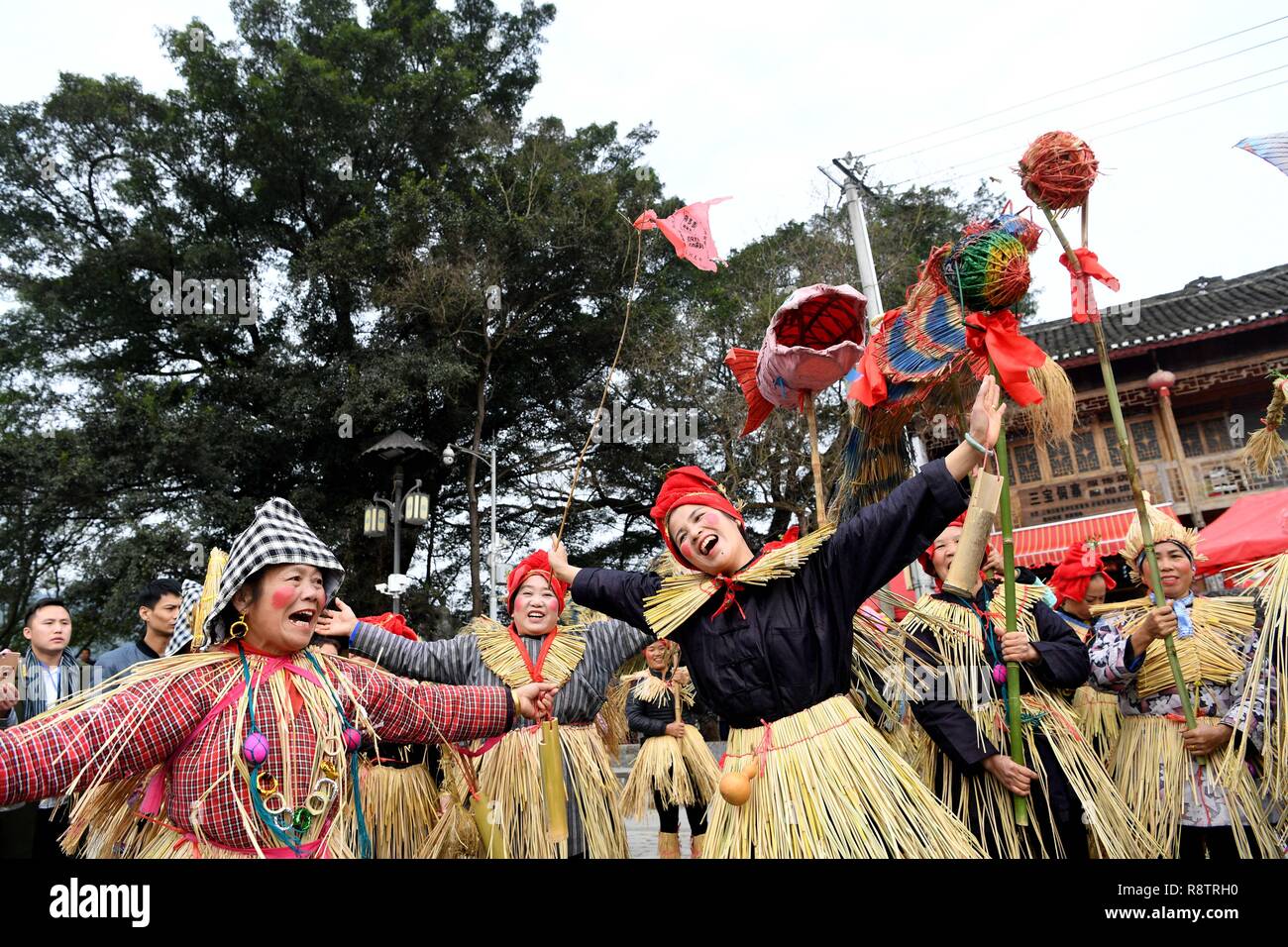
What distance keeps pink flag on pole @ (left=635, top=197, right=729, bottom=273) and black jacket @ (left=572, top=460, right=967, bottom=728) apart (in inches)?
49.1

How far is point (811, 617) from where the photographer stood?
219 centimetres

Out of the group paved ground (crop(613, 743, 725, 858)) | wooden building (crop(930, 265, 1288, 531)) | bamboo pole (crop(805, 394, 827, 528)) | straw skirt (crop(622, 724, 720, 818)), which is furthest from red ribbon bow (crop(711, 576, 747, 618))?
wooden building (crop(930, 265, 1288, 531))

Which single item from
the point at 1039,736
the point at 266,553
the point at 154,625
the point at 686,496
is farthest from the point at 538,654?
the point at 154,625

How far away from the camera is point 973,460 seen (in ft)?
6.60

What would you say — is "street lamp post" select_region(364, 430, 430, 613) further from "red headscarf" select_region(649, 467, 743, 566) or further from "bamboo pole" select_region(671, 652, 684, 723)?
"red headscarf" select_region(649, 467, 743, 566)

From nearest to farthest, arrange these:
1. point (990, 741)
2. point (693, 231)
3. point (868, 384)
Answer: point (868, 384) → point (990, 741) → point (693, 231)

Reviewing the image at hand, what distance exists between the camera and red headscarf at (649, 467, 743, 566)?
8.06 feet

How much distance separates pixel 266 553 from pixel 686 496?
114 cm

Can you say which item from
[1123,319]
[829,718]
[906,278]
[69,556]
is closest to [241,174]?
[69,556]

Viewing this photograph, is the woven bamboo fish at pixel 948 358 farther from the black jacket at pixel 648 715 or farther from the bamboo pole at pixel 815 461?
the black jacket at pixel 648 715

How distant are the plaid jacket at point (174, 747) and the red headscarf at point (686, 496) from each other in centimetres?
96

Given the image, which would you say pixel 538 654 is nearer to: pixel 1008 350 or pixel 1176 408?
pixel 1008 350

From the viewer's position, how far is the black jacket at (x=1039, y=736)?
106 inches

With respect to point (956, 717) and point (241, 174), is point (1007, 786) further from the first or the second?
point (241, 174)
